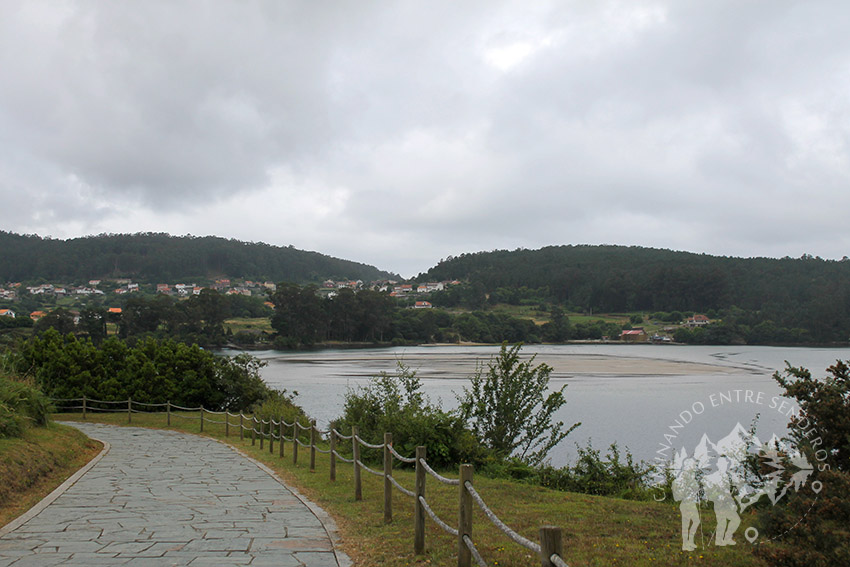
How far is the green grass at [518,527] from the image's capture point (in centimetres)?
591

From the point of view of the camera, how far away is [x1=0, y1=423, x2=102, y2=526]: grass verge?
8581 millimetres

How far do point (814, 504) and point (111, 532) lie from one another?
6.63m

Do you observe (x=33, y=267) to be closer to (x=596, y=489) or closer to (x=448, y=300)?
(x=448, y=300)

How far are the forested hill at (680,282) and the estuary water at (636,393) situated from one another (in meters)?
30.8

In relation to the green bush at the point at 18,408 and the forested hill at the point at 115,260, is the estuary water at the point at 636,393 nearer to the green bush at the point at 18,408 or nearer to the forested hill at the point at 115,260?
the green bush at the point at 18,408

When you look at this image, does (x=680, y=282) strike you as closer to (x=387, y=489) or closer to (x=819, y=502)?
(x=387, y=489)

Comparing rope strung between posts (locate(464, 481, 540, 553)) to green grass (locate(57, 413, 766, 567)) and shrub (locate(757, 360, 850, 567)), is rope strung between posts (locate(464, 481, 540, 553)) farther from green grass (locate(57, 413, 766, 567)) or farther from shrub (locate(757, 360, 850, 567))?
shrub (locate(757, 360, 850, 567))

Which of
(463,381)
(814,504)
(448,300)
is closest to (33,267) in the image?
(448,300)

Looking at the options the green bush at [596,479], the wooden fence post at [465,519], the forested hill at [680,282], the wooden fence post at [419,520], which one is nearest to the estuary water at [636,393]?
the green bush at [596,479]

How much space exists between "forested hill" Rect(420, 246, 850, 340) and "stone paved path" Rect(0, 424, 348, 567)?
316ft

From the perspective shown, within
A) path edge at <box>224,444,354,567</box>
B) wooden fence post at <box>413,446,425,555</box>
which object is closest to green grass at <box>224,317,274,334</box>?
path edge at <box>224,444,354,567</box>

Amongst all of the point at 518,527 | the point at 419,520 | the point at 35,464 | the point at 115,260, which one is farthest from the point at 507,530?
the point at 115,260

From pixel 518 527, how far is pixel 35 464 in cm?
790

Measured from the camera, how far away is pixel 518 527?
7.30 meters
